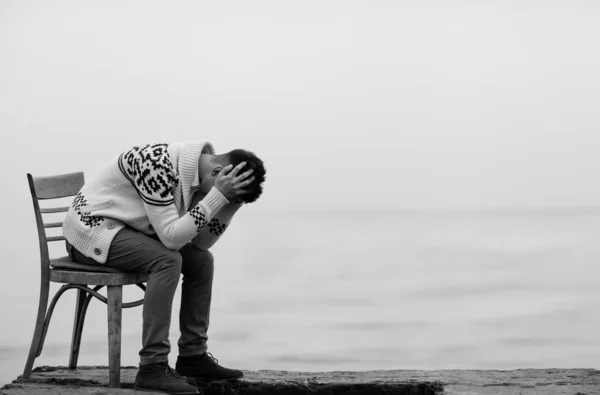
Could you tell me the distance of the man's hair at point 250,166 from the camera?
11.2 ft

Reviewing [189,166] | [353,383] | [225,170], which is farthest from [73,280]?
[353,383]

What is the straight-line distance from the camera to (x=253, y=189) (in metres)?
3.45

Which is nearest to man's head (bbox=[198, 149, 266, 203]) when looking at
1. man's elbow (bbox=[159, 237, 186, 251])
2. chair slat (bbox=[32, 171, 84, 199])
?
man's elbow (bbox=[159, 237, 186, 251])

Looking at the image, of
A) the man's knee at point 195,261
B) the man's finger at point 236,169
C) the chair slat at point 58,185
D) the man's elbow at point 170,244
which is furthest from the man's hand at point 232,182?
the chair slat at point 58,185

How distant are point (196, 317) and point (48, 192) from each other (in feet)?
2.72

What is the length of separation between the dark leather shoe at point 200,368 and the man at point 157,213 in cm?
27

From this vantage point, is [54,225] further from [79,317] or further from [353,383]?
[353,383]

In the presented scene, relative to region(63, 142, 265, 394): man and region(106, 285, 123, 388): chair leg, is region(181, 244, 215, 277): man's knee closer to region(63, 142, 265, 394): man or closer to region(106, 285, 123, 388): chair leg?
region(63, 142, 265, 394): man

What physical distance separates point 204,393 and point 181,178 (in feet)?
3.21

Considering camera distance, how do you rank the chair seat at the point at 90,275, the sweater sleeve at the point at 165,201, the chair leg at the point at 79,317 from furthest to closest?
1. the chair leg at the point at 79,317
2. the chair seat at the point at 90,275
3. the sweater sleeve at the point at 165,201

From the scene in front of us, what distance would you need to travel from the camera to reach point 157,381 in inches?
135

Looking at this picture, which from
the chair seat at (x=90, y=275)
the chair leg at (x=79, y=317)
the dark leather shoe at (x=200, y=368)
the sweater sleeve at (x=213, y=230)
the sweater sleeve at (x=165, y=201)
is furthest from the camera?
the chair leg at (x=79, y=317)

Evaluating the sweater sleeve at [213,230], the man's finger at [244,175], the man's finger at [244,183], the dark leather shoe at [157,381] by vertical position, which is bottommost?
the dark leather shoe at [157,381]

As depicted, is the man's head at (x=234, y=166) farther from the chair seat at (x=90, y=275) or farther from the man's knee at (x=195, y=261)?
the chair seat at (x=90, y=275)
